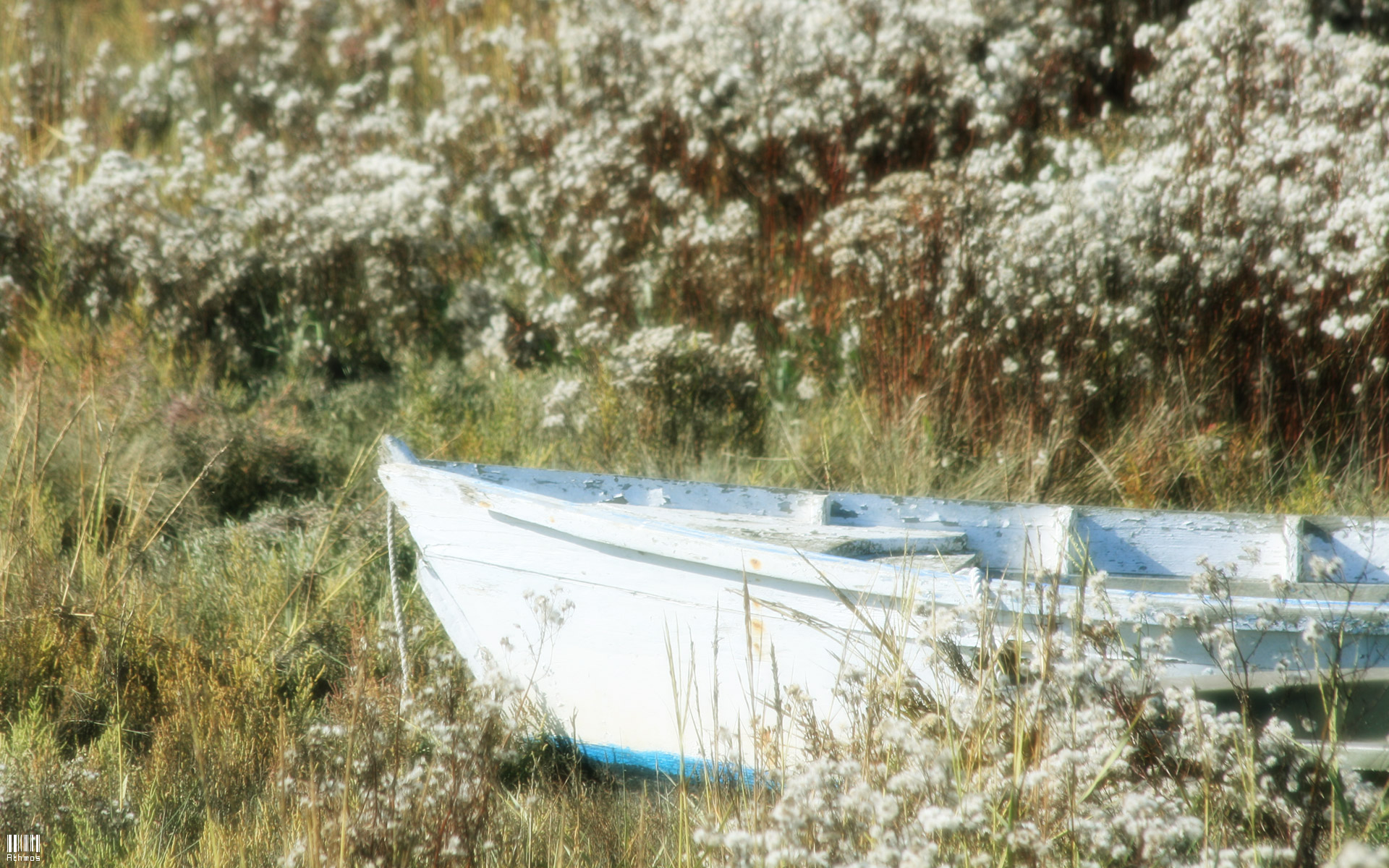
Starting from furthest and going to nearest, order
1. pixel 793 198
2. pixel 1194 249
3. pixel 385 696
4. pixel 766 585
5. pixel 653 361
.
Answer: pixel 793 198 < pixel 653 361 < pixel 1194 249 < pixel 385 696 < pixel 766 585

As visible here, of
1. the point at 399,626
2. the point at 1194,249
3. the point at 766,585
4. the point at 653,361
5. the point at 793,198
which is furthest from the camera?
the point at 793,198

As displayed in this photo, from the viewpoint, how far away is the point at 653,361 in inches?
174

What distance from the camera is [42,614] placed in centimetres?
296

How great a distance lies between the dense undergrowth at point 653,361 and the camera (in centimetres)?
204

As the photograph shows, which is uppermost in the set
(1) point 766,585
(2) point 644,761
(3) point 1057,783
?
(1) point 766,585

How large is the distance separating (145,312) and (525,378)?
6.52ft

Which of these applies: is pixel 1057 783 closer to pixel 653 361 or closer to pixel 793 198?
pixel 653 361

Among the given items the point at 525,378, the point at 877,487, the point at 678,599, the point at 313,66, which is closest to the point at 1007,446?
the point at 877,487

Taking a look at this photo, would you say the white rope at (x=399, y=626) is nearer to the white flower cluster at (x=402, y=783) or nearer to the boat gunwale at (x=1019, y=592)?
the white flower cluster at (x=402, y=783)

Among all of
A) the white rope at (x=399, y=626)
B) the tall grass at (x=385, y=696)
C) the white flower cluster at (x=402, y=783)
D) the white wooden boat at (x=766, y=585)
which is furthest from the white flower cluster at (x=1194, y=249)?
the white flower cluster at (x=402, y=783)

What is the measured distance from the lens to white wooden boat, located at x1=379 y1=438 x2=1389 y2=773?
2.30 m

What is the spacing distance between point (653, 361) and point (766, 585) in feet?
6.73

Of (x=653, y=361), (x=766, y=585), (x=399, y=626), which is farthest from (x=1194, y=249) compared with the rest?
(x=399, y=626)

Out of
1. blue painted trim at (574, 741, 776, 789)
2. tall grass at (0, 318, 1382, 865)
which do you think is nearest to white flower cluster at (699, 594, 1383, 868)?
tall grass at (0, 318, 1382, 865)
